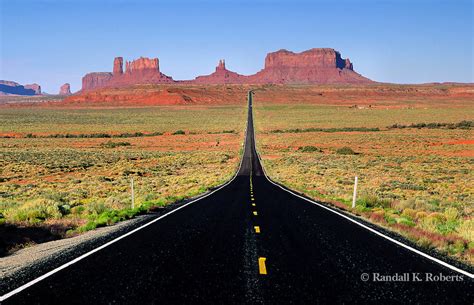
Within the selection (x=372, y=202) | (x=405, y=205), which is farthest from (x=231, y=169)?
(x=405, y=205)

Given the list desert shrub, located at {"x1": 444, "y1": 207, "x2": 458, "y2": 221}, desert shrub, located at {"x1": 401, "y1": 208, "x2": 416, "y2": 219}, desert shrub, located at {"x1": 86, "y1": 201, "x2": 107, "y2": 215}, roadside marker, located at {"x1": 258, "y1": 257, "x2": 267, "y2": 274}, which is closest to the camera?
roadside marker, located at {"x1": 258, "y1": 257, "x2": 267, "y2": 274}

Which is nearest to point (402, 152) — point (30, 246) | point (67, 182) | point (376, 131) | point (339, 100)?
point (376, 131)

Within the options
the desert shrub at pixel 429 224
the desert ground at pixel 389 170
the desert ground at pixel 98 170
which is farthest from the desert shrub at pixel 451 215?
the desert ground at pixel 98 170

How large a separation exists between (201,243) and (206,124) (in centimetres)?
9679

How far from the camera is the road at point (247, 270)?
5613 mm

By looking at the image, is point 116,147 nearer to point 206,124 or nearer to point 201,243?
point 206,124

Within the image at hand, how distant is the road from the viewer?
5.61 meters

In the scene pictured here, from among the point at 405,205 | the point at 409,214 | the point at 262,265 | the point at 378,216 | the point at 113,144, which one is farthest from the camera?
the point at 113,144

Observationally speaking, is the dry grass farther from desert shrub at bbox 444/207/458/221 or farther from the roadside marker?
desert shrub at bbox 444/207/458/221

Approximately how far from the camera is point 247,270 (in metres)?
6.79

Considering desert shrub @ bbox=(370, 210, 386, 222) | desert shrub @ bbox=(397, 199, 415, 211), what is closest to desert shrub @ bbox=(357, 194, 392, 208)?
desert shrub @ bbox=(397, 199, 415, 211)

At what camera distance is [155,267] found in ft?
22.8

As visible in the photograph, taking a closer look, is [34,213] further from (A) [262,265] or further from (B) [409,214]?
(B) [409,214]

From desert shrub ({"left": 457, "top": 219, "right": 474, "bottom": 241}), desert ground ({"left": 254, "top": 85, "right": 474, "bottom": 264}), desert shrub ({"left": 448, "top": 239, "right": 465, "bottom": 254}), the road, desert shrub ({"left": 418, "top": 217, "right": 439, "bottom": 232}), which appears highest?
the road
